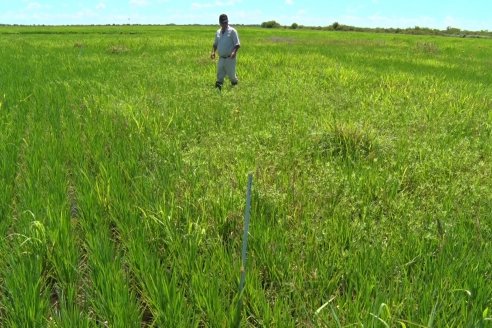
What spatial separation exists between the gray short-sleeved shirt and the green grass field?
7.64 ft

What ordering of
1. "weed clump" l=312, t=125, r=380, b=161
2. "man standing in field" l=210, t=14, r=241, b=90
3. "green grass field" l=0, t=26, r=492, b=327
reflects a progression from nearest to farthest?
"green grass field" l=0, t=26, r=492, b=327
"weed clump" l=312, t=125, r=380, b=161
"man standing in field" l=210, t=14, r=241, b=90

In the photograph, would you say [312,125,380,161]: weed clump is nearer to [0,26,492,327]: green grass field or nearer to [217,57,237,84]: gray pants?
[0,26,492,327]: green grass field

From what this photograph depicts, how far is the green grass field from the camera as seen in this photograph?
185 cm

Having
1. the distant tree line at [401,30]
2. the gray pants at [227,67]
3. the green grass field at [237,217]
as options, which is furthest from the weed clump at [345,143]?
the distant tree line at [401,30]

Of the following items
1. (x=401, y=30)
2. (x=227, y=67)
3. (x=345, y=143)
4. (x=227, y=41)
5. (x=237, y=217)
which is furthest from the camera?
(x=401, y=30)

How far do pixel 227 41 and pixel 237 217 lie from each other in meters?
6.09

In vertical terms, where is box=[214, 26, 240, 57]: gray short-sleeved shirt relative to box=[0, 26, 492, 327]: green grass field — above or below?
above

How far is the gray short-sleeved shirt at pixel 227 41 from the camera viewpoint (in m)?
8.04

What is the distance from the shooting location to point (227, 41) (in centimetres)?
809

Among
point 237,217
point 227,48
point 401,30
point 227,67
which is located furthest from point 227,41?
point 401,30

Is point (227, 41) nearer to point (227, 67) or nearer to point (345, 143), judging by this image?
point (227, 67)

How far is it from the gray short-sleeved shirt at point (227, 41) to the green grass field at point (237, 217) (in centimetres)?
233

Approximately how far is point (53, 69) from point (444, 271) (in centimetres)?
1082

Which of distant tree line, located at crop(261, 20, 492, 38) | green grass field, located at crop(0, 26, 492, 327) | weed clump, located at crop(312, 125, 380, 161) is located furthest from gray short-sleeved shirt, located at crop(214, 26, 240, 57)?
distant tree line, located at crop(261, 20, 492, 38)
